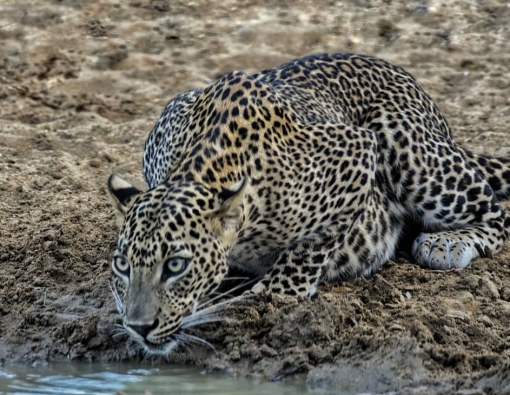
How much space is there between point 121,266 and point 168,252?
1.18ft

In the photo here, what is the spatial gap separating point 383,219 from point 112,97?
5.19 meters

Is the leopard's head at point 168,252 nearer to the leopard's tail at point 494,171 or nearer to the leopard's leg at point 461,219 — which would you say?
the leopard's leg at point 461,219

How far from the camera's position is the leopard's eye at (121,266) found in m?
7.49

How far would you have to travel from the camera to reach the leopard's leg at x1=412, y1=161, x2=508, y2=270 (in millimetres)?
9664

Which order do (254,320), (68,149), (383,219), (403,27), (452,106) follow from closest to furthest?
(254,320) → (383,219) → (68,149) → (452,106) → (403,27)

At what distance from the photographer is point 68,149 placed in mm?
12695

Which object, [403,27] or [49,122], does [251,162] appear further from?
[403,27]

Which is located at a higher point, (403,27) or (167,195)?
(167,195)

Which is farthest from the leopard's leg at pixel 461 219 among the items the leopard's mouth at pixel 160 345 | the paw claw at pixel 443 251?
the leopard's mouth at pixel 160 345

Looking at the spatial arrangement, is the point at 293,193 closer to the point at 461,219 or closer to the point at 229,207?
the point at 229,207

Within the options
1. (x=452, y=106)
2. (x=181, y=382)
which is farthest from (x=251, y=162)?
(x=452, y=106)

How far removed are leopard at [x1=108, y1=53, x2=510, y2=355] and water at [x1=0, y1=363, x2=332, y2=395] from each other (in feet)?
0.97

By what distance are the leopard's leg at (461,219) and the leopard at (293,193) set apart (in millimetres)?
12

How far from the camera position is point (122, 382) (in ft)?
25.6
